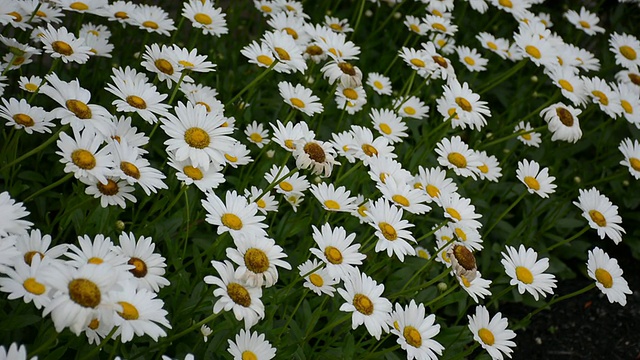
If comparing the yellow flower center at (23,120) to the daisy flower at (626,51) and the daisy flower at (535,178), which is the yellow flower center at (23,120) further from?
the daisy flower at (626,51)

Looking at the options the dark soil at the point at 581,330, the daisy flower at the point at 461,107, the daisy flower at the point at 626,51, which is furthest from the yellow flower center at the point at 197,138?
the daisy flower at the point at 626,51

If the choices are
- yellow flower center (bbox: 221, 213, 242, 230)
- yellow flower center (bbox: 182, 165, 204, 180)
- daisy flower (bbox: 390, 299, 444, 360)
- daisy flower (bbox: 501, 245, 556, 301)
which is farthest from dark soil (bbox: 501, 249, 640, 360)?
yellow flower center (bbox: 182, 165, 204, 180)

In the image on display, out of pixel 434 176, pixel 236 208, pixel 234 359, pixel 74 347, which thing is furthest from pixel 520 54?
pixel 74 347

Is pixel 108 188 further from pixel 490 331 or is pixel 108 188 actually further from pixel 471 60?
pixel 471 60

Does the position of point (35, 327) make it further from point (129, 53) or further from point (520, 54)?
point (520, 54)

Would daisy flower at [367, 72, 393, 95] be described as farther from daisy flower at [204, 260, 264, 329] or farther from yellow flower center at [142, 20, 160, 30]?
daisy flower at [204, 260, 264, 329]

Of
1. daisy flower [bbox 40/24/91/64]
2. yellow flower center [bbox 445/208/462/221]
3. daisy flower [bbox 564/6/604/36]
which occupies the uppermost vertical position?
daisy flower [bbox 564/6/604/36]
